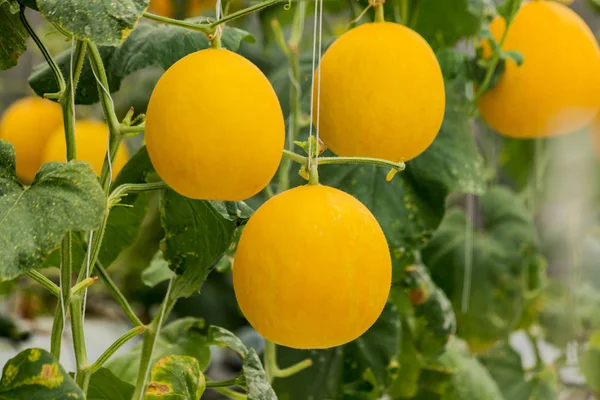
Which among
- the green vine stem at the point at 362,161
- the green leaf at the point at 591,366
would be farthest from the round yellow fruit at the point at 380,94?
the green leaf at the point at 591,366

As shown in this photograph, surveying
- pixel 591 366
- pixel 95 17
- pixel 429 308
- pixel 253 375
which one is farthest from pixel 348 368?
pixel 591 366

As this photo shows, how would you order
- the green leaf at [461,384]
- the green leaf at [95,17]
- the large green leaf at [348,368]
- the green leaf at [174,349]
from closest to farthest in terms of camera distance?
the green leaf at [95,17], the green leaf at [174,349], the large green leaf at [348,368], the green leaf at [461,384]

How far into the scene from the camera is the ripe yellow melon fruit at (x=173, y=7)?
3.69 ft

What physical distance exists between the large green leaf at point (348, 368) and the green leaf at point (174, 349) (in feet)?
0.39

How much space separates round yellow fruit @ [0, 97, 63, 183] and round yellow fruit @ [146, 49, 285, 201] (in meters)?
0.55

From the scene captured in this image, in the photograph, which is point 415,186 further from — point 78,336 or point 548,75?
point 78,336

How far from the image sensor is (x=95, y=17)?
405mm

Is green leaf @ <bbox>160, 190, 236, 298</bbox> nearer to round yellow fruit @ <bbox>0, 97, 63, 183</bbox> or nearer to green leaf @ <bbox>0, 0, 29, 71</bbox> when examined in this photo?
green leaf @ <bbox>0, 0, 29, 71</bbox>

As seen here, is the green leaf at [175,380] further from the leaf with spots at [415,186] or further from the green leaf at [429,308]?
the green leaf at [429,308]

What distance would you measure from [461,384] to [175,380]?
638 mm

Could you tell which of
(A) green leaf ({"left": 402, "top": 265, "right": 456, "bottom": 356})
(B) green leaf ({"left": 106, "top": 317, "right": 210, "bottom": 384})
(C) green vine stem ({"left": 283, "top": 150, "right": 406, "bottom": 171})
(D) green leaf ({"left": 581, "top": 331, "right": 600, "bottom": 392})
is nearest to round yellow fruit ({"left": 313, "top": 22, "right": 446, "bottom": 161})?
(C) green vine stem ({"left": 283, "top": 150, "right": 406, "bottom": 171})

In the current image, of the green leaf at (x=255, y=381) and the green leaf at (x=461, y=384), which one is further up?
the green leaf at (x=255, y=381)

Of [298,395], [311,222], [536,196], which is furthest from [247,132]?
[536,196]

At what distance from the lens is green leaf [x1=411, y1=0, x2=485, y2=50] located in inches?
36.6
